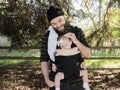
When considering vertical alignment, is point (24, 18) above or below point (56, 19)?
below

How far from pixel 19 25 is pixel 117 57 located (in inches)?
113

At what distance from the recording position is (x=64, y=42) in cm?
315

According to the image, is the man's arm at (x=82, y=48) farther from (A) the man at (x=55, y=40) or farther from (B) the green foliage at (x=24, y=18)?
(B) the green foliage at (x=24, y=18)

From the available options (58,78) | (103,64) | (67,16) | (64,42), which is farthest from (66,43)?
(103,64)

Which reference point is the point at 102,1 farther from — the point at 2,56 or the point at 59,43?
the point at 59,43

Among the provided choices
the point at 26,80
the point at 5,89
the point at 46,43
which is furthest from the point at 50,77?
the point at 26,80

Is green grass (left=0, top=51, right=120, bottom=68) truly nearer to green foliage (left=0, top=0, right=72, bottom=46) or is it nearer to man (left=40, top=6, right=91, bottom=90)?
green foliage (left=0, top=0, right=72, bottom=46)

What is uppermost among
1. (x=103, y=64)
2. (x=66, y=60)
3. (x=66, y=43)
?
(x=66, y=43)

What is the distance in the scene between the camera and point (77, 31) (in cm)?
323

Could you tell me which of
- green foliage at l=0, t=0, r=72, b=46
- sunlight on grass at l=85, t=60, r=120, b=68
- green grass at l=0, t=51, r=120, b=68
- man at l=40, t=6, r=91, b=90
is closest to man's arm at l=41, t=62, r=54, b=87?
man at l=40, t=6, r=91, b=90

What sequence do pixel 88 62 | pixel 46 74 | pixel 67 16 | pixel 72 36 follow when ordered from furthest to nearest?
1. pixel 88 62
2. pixel 67 16
3. pixel 46 74
4. pixel 72 36

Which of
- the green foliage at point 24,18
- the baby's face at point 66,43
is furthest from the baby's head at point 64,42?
the green foliage at point 24,18

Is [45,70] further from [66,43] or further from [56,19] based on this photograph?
[56,19]

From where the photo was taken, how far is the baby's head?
10.4 ft
